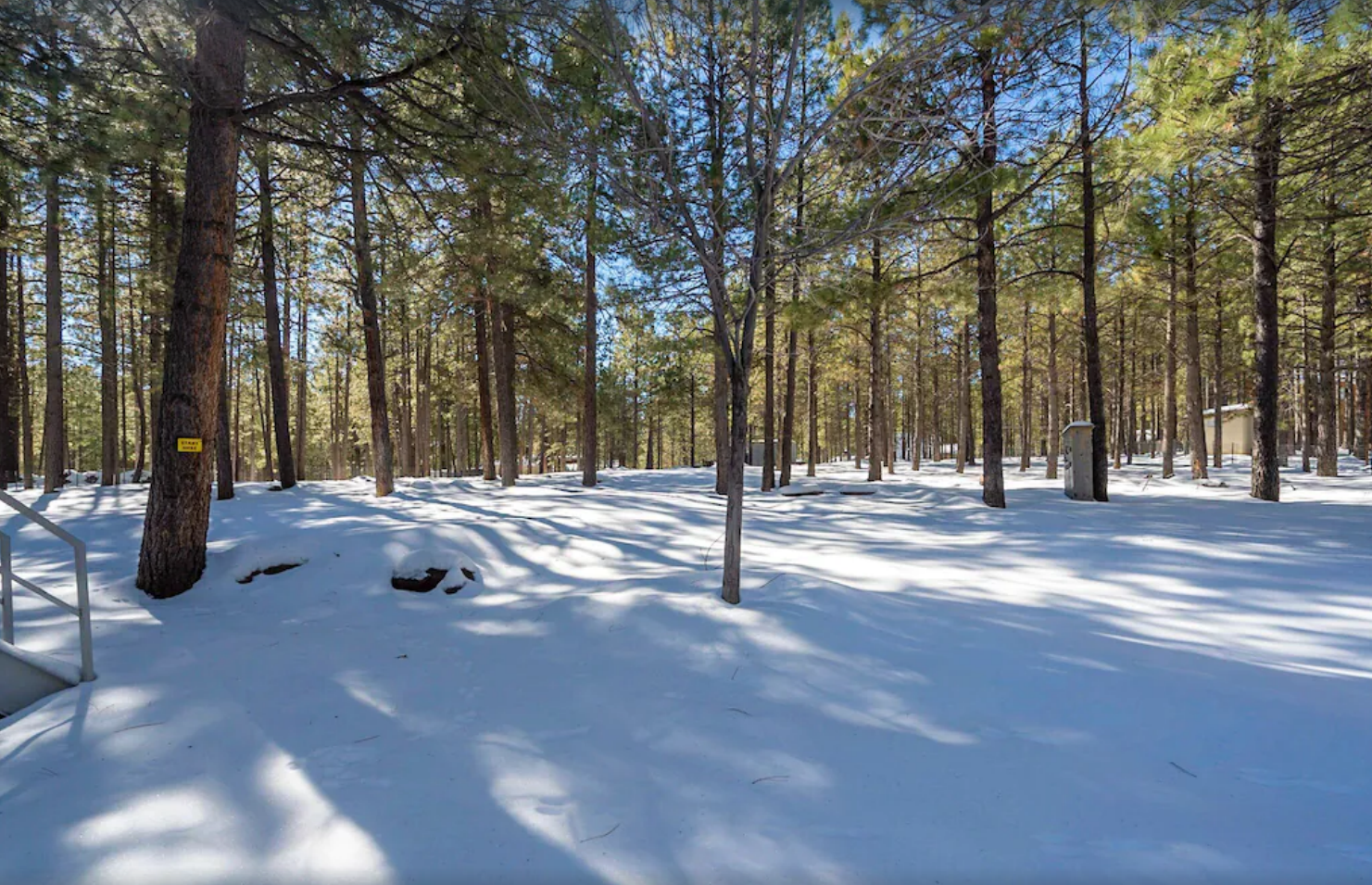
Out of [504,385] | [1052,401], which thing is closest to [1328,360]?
[1052,401]

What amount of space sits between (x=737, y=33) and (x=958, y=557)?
555 centimetres

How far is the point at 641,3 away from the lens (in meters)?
4.20

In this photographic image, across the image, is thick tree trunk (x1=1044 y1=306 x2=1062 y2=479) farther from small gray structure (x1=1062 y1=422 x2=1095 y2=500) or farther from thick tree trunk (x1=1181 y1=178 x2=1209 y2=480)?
small gray structure (x1=1062 y1=422 x2=1095 y2=500)

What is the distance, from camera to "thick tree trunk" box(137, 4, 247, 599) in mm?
5168

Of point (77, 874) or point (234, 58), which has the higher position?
point (234, 58)

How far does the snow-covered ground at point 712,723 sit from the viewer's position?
2029 mm

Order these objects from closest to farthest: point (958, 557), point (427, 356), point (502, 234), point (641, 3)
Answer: point (641, 3) → point (958, 557) → point (502, 234) → point (427, 356)

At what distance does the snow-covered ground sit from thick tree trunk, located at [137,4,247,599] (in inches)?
17.4

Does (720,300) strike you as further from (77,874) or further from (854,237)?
(77,874)

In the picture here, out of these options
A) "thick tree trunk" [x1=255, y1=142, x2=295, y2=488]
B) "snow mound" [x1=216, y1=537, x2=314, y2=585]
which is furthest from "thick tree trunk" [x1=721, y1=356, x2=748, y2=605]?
"thick tree trunk" [x1=255, y1=142, x2=295, y2=488]

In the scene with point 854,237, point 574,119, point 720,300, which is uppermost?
point 574,119

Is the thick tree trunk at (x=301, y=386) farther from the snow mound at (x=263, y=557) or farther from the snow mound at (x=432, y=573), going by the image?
the snow mound at (x=432, y=573)

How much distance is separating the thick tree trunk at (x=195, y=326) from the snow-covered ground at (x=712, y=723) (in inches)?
17.4

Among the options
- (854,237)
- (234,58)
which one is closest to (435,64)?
(234,58)
